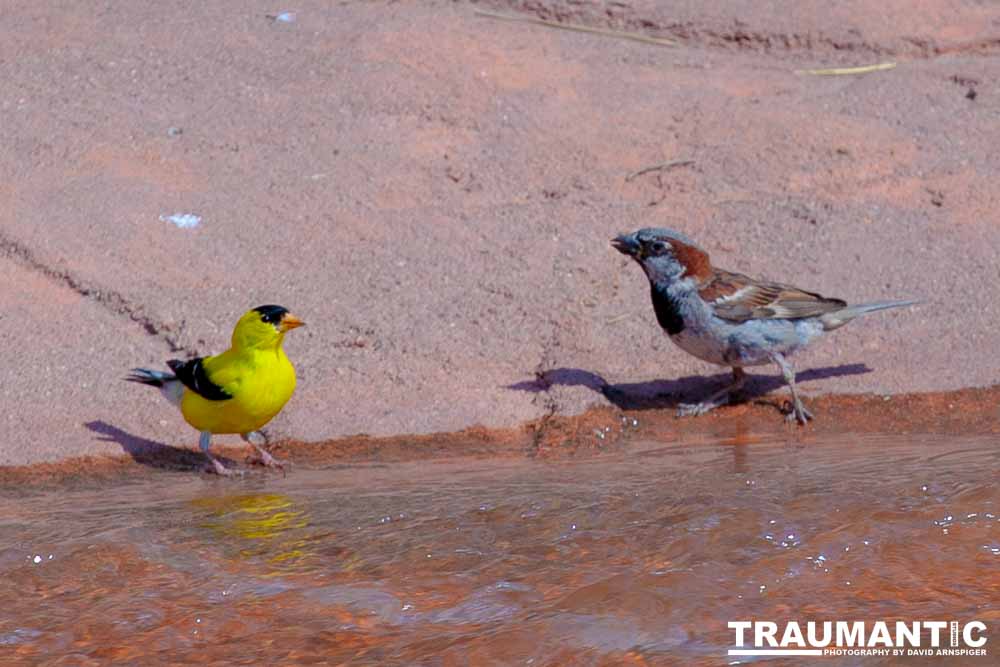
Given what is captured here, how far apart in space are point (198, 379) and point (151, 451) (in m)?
0.45

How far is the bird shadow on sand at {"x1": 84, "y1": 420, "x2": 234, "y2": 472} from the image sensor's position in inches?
269

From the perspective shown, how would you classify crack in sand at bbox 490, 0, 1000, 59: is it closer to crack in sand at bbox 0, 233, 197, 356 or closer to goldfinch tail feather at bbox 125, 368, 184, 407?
crack in sand at bbox 0, 233, 197, 356

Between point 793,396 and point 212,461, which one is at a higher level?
point 793,396

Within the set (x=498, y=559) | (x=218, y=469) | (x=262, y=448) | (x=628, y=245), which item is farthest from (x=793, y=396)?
(x=218, y=469)

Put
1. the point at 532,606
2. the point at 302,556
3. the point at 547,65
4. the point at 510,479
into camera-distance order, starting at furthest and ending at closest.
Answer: the point at 547,65
the point at 510,479
the point at 302,556
the point at 532,606

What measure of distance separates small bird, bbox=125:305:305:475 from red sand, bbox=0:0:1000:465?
0.26 meters

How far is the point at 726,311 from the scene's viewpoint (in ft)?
24.1

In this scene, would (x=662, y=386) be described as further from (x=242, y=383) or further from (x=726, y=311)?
(x=242, y=383)

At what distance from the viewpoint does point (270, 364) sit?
670cm

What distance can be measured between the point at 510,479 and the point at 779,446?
1.30 metres

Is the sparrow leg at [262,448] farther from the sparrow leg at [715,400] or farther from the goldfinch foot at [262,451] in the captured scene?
the sparrow leg at [715,400]

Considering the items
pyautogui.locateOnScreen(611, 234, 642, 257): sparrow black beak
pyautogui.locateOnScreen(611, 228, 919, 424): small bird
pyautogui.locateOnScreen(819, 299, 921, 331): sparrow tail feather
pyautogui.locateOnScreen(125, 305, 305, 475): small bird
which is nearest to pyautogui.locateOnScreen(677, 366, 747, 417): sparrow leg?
pyautogui.locateOnScreen(611, 228, 919, 424): small bird

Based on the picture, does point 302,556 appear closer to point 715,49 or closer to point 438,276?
point 438,276

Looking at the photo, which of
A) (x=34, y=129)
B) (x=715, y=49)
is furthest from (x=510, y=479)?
(x=715, y=49)
